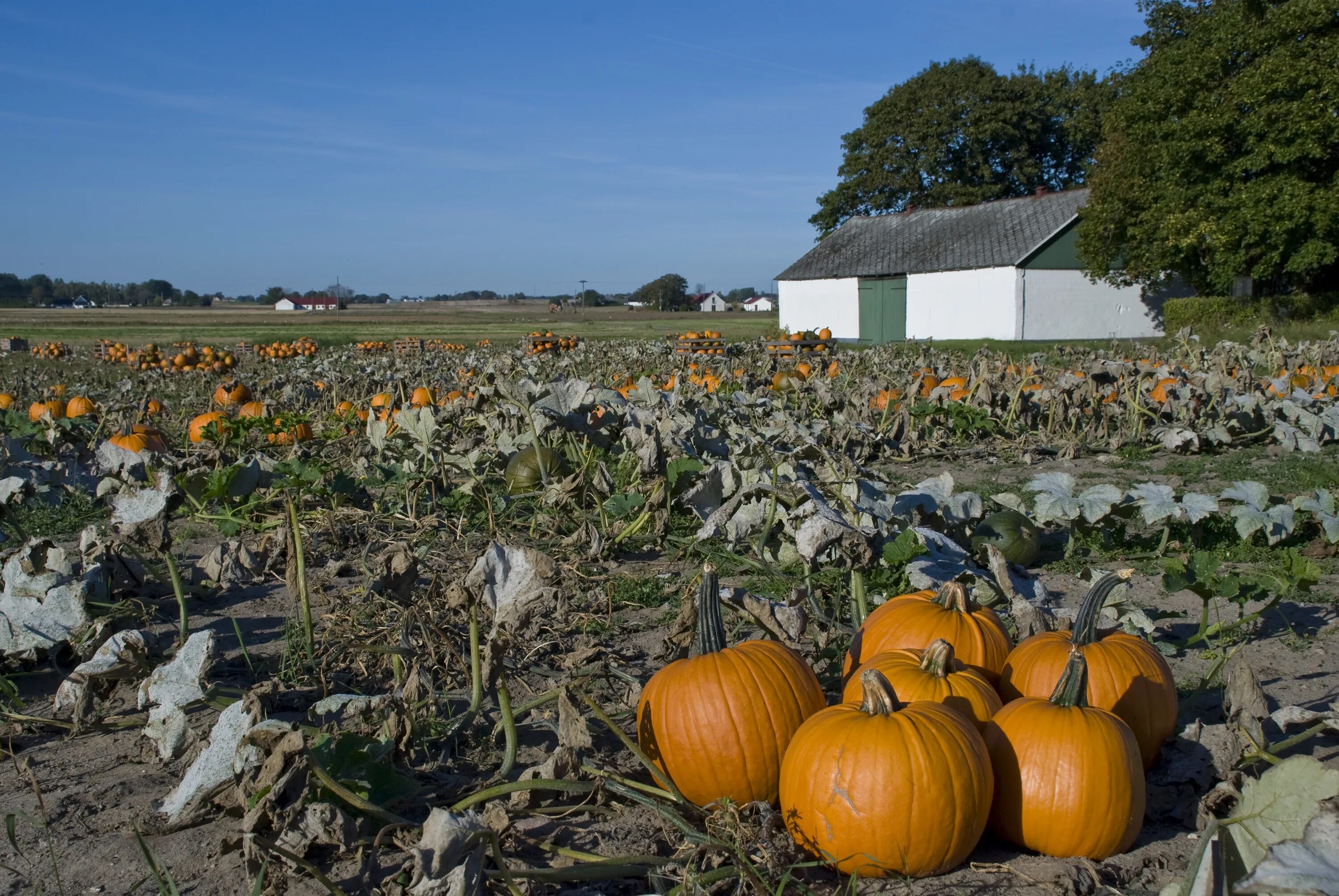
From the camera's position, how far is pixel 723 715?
7.57 feet

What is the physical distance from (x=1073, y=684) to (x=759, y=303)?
14380 centimetres

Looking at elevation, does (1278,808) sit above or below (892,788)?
above

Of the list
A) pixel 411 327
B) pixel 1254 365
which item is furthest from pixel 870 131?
pixel 1254 365

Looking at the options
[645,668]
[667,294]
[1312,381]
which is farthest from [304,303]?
[645,668]

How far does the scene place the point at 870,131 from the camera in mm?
54219

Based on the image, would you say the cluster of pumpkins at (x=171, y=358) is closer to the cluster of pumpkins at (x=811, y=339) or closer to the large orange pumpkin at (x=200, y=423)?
the large orange pumpkin at (x=200, y=423)

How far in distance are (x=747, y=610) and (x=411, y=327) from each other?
142 feet

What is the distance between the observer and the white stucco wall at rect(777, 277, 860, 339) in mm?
39812

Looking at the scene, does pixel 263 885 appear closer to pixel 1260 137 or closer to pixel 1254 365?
pixel 1254 365

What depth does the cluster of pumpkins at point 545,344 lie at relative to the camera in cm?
1486

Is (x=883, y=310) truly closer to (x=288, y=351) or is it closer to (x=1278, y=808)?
(x=288, y=351)

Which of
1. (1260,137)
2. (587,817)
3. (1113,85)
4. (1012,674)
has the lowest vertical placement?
(587,817)

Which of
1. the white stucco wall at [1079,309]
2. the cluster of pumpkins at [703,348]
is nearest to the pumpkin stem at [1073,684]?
the cluster of pumpkins at [703,348]

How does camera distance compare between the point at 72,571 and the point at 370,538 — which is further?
the point at 370,538
